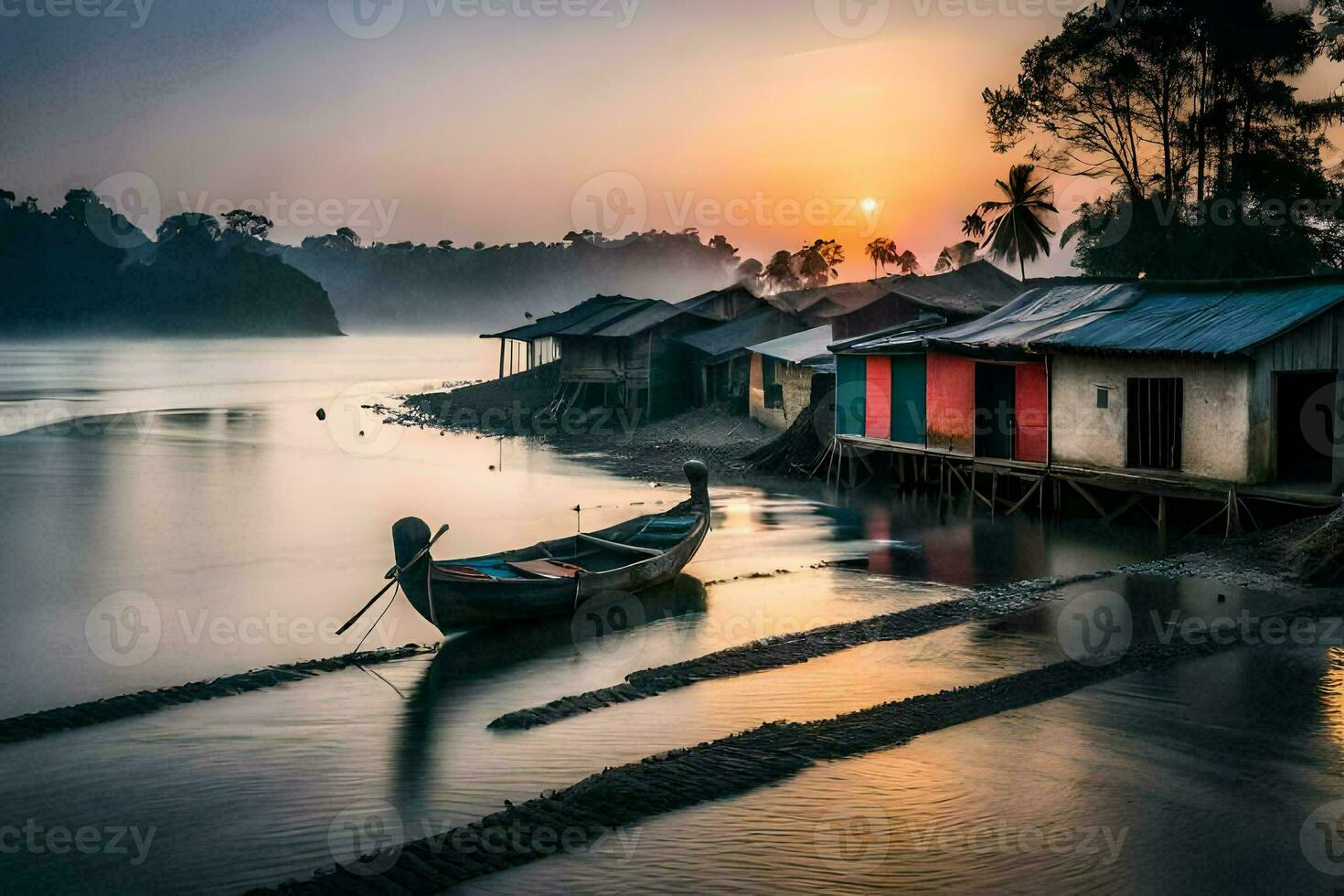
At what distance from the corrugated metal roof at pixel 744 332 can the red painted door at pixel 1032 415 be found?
59.2 ft

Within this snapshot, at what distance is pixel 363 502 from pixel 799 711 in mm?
21040

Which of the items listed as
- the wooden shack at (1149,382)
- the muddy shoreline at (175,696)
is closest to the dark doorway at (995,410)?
the wooden shack at (1149,382)

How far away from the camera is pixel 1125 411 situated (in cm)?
2092

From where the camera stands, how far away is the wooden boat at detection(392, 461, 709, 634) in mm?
14219

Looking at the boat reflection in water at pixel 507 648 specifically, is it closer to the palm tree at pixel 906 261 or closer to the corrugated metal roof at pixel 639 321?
the corrugated metal roof at pixel 639 321

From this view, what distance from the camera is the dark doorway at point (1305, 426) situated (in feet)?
62.3

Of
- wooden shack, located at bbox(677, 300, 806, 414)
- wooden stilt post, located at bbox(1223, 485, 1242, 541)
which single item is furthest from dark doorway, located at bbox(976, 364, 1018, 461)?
wooden shack, located at bbox(677, 300, 806, 414)

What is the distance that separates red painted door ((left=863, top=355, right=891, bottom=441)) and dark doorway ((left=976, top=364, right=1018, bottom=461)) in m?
3.39

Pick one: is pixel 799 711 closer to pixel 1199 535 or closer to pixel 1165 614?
pixel 1165 614

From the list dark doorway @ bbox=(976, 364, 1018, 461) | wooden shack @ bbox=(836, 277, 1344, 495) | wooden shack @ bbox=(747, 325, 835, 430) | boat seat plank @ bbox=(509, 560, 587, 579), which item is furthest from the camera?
wooden shack @ bbox=(747, 325, 835, 430)

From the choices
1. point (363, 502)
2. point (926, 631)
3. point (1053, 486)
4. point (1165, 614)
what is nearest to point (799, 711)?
point (926, 631)

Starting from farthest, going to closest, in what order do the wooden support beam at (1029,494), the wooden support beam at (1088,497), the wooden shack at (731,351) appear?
the wooden shack at (731,351) → the wooden support beam at (1029,494) → the wooden support beam at (1088,497)

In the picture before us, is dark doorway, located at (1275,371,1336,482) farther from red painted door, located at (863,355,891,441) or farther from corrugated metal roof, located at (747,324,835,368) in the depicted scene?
corrugated metal roof, located at (747,324,835,368)

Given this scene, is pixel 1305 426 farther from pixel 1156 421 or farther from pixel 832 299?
pixel 832 299
